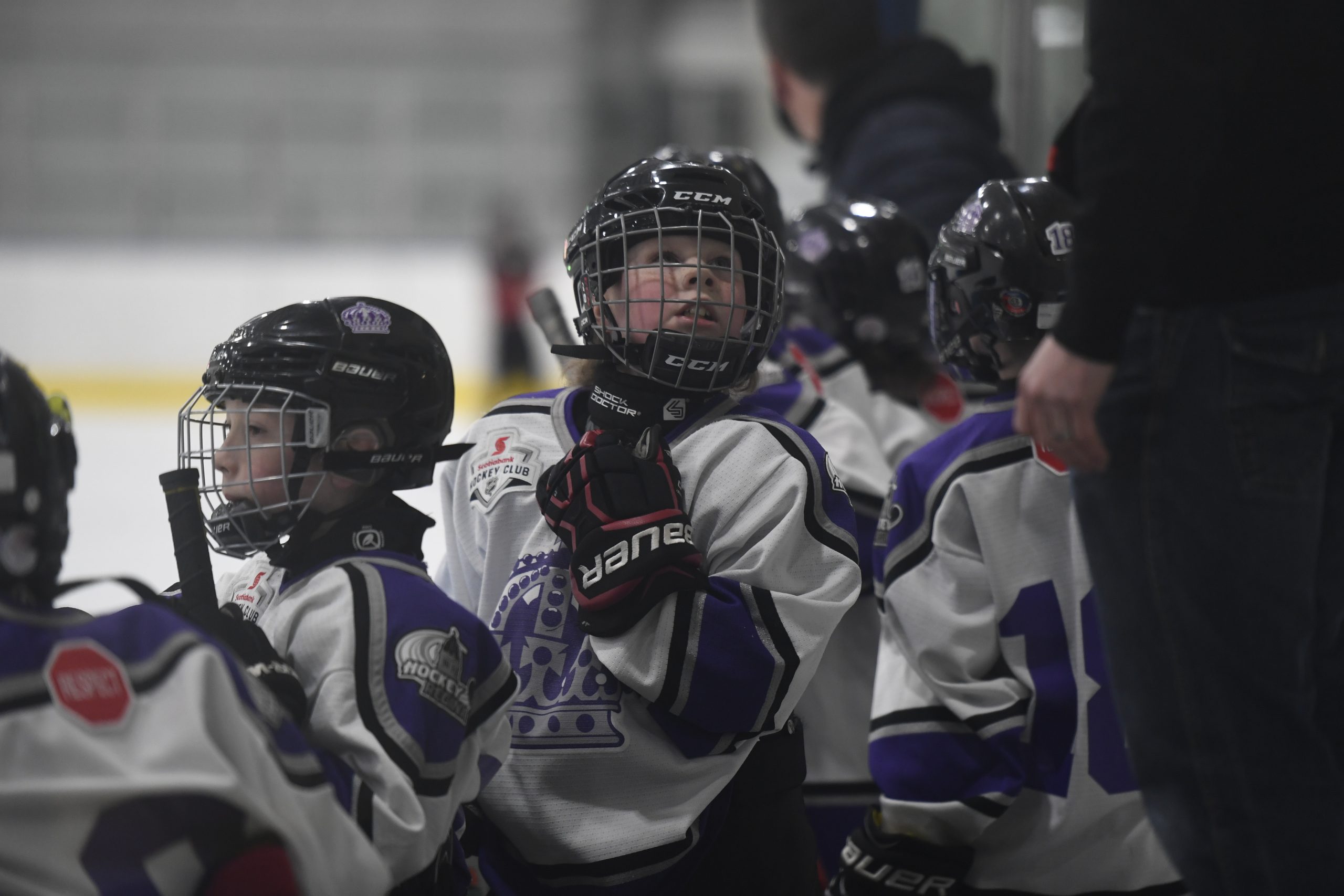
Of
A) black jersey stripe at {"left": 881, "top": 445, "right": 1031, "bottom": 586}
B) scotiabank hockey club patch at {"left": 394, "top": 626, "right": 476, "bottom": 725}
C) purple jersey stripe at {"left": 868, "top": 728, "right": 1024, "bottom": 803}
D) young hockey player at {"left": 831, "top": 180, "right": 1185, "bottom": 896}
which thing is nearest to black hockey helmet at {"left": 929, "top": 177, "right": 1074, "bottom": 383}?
young hockey player at {"left": 831, "top": 180, "right": 1185, "bottom": 896}

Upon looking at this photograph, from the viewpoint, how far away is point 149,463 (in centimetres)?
623

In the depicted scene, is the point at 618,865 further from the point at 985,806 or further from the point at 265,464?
the point at 265,464

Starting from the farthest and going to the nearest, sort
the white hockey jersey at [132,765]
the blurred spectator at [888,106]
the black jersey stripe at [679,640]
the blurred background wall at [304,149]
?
the blurred background wall at [304,149] → the blurred spectator at [888,106] → the black jersey stripe at [679,640] → the white hockey jersey at [132,765]

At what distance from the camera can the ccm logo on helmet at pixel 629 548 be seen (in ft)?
4.38

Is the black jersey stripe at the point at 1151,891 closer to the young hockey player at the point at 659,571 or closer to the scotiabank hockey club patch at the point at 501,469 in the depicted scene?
the young hockey player at the point at 659,571

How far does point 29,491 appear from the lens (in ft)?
3.20

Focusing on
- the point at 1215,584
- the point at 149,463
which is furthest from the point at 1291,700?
the point at 149,463

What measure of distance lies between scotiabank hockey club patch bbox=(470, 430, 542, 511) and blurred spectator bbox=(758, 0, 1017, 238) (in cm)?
153

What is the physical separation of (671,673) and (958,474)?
1.52 feet

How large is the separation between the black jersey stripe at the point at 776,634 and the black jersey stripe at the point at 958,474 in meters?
0.30

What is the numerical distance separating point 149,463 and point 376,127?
15.6ft

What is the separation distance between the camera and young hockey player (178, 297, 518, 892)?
114cm

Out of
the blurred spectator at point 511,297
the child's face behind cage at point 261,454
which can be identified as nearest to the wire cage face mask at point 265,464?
the child's face behind cage at point 261,454

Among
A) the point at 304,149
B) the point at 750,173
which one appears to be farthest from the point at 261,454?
the point at 304,149
